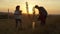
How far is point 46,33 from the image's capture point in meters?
11.8

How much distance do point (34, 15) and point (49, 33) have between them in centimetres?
449

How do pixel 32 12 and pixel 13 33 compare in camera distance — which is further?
pixel 32 12

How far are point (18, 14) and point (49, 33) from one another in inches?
96.3

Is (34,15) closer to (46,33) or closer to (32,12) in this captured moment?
(32,12)

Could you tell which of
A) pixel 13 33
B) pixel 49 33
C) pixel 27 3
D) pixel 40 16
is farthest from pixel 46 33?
pixel 27 3

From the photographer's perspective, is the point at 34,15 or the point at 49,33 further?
the point at 34,15

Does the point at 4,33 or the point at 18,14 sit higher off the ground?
the point at 18,14

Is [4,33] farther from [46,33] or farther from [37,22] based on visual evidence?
[37,22]

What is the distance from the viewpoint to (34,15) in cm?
1609

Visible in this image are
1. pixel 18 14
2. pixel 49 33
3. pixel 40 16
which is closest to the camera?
pixel 49 33

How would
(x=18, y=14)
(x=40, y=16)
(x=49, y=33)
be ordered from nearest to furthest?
1. (x=49, y=33)
2. (x=18, y=14)
3. (x=40, y=16)

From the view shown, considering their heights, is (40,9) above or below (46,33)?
above

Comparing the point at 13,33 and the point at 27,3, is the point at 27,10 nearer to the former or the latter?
the point at 27,3

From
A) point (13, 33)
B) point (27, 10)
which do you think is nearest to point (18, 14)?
point (13, 33)
